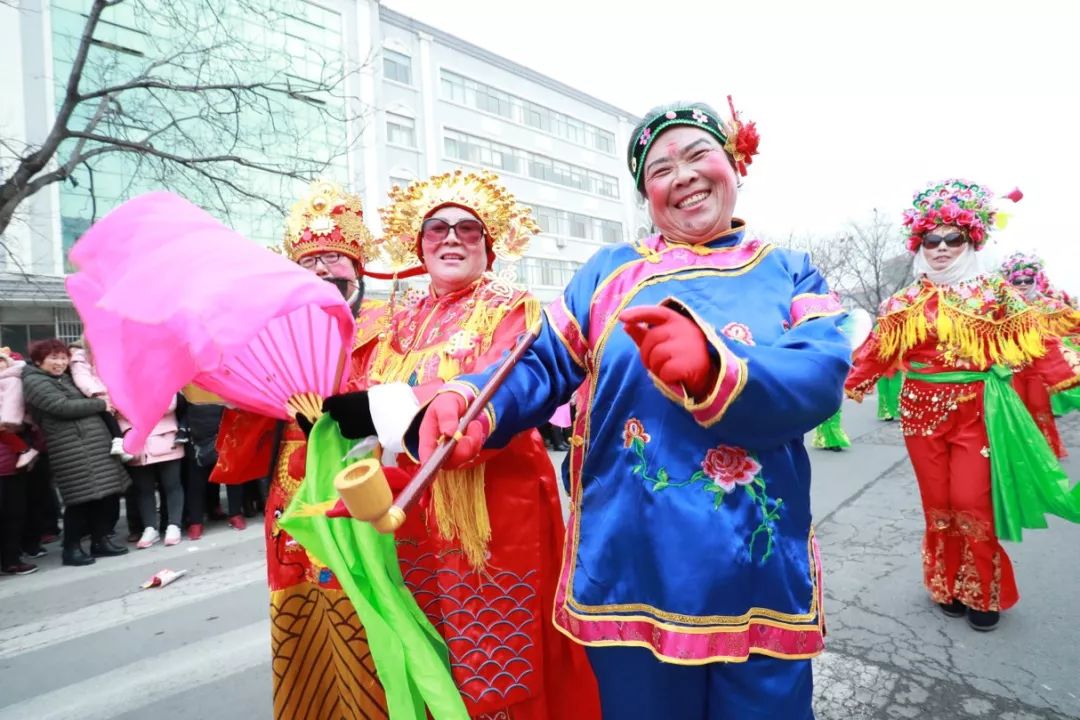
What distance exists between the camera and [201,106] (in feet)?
37.1

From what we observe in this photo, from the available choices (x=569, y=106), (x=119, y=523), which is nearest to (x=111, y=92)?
(x=119, y=523)

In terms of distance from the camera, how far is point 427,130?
23484 millimetres

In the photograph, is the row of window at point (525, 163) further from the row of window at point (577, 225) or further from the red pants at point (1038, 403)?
the red pants at point (1038, 403)

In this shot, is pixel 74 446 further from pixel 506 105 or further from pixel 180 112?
pixel 506 105

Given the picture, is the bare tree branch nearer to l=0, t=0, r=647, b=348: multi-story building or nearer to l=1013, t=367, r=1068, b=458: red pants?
l=0, t=0, r=647, b=348: multi-story building

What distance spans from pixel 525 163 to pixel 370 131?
836 cm

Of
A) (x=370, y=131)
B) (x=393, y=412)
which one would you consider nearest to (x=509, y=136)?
(x=370, y=131)

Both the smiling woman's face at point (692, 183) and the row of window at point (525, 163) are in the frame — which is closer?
the smiling woman's face at point (692, 183)

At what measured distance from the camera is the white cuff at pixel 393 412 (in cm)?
152

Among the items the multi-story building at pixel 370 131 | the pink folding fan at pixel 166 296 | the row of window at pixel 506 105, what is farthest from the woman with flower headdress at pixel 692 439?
the row of window at pixel 506 105

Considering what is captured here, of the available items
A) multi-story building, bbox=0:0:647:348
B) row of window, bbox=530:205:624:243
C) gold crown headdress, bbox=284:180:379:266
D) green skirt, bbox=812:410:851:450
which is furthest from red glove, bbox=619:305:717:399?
row of window, bbox=530:205:624:243

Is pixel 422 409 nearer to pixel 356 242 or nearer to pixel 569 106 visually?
pixel 356 242

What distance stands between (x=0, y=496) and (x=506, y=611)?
5.01 metres

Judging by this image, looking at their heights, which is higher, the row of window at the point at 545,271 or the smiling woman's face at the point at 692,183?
the row of window at the point at 545,271
